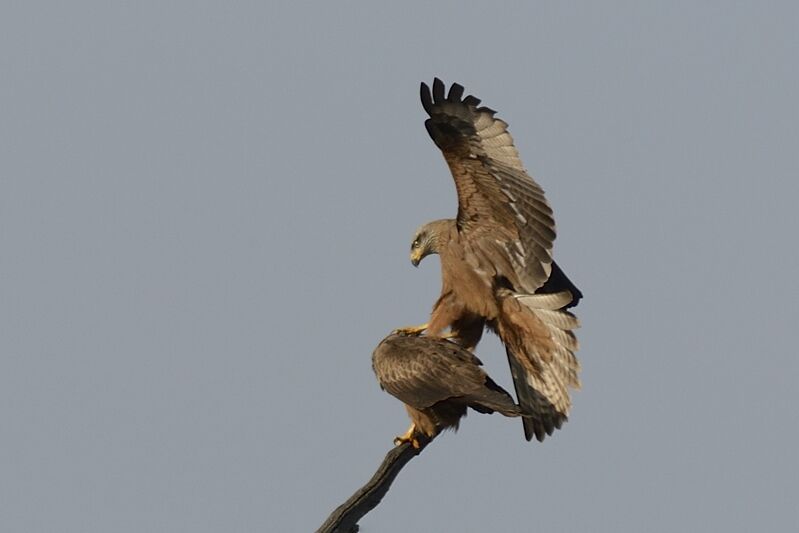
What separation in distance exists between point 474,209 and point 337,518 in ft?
10.4

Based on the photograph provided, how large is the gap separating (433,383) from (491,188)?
2174 millimetres

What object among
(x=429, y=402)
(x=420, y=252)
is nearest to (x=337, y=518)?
(x=429, y=402)

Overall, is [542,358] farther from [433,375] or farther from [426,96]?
[426,96]

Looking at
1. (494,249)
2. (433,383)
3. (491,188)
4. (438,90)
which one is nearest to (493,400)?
(433,383)

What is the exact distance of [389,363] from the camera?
10906mm

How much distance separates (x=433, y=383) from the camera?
34.3 ft

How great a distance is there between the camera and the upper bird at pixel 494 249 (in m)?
11.6

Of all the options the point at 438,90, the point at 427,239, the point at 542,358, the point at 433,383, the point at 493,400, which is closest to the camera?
the point at 493,400

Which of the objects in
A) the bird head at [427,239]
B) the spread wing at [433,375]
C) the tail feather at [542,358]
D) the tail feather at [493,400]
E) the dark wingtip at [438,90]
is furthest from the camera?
the bird head at [427,239]

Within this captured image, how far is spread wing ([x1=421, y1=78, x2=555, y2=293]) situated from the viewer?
39.1 feet

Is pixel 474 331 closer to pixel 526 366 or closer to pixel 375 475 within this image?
pixel 526 366

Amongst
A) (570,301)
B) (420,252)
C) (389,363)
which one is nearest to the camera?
(389,363)

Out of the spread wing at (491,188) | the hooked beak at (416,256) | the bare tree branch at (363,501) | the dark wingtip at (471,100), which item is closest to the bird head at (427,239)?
the hooked beak at (416,256)

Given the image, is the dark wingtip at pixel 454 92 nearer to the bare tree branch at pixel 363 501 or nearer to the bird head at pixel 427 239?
the bird head at pixel 427 239
